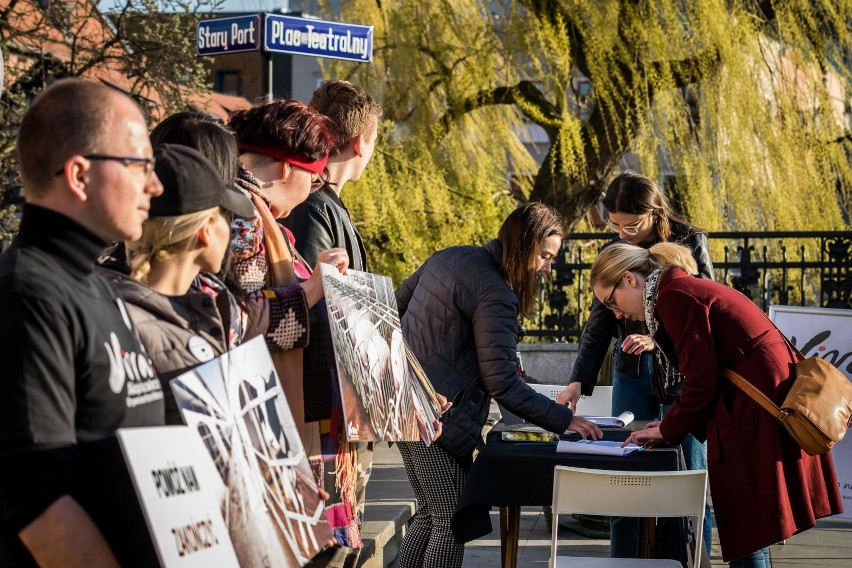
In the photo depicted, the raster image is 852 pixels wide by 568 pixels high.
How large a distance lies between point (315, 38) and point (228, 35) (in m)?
0.48

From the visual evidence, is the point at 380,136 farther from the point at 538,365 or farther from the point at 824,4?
the point at 824,4

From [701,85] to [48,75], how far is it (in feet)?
18.2

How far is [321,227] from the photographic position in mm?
3320

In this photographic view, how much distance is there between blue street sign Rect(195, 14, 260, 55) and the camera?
5441 millimetres

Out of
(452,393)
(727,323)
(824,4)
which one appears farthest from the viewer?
(824,4)

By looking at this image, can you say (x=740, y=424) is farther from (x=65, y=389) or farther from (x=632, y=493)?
(x=65, y=389)

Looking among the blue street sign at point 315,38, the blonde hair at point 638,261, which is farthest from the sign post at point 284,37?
the blonde hair at point 638,261

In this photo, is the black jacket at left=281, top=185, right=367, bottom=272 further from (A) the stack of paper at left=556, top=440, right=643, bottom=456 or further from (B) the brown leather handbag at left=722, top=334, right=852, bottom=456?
(B) the brown leather handbag at left=722, top=334, right=852, bottom=456

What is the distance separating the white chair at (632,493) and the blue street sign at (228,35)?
116 inches

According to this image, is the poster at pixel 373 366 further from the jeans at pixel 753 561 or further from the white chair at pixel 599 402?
the white chair at pixel 599 402

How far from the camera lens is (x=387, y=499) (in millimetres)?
6391

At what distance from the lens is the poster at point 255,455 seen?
1877 millimetres

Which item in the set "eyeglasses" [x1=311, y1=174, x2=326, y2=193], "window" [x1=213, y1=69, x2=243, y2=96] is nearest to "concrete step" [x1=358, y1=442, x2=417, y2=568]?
"eyeglasses" [x1=311, y1=174, x2=326, y2=193]

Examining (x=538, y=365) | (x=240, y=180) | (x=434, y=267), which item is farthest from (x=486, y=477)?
(x=538, y=365)
